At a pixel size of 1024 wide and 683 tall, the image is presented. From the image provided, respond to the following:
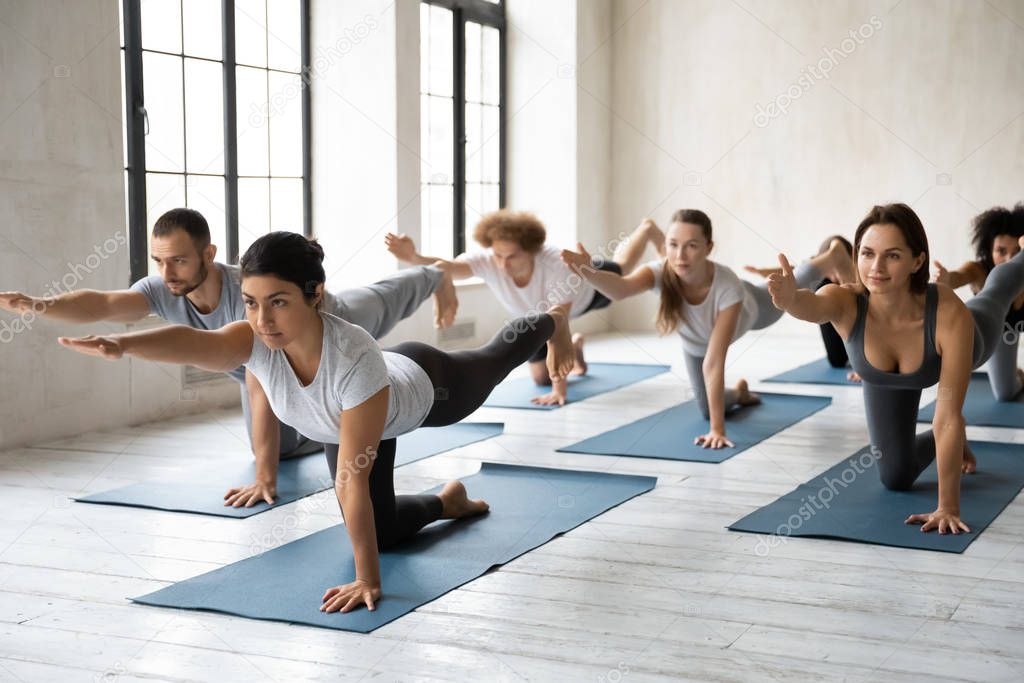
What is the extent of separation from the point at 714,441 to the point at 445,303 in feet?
3.50

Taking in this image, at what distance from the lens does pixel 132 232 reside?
488cm

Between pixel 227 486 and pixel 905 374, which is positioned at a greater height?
pixel 905 374

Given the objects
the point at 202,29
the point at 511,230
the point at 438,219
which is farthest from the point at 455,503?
the point at 438,219

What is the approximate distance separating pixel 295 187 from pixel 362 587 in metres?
3.88

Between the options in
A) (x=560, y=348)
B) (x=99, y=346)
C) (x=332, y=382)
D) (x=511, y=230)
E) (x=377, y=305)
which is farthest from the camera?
(x=511, y=230)

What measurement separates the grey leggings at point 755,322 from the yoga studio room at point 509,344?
0.03m

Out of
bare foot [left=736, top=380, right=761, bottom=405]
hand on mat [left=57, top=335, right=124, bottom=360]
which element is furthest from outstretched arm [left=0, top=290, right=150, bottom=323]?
bare foot [left=736, top=380, right=761, bottom=405]

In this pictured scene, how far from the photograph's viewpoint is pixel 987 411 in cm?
473

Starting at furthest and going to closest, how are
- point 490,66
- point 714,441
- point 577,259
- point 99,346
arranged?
1. point 490,66
2. point 714,441
3. point 577,259
4. point 99,346

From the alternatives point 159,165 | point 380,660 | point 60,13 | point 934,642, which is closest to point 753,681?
point 934,642

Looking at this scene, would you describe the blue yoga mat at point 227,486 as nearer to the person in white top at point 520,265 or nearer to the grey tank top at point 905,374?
the person in white top at point 520,265

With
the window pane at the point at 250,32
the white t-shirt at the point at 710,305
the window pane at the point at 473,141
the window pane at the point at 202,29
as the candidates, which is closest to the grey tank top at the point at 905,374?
the white t-shirt at the point at 710,305

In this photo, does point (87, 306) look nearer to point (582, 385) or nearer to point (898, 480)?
point (898, 480)

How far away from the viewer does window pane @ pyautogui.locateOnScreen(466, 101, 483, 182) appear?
24.2 feet
